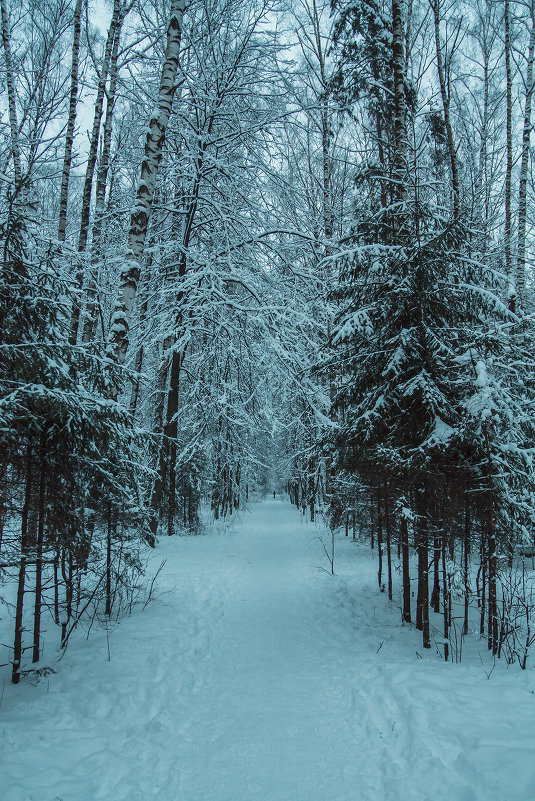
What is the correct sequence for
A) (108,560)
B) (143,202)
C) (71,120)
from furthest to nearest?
(71,120), (143,202), (108,560)

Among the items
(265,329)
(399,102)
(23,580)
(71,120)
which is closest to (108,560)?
(23,580)

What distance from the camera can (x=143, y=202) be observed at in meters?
6.27

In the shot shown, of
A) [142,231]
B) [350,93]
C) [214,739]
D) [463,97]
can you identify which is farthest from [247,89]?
[463,97]

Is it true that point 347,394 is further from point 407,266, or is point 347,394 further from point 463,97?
point 463,97

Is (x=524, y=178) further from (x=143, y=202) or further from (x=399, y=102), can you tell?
(x=143, y=202)

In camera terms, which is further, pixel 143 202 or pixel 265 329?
pixel 265 329

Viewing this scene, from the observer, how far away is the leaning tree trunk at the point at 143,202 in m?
6.05

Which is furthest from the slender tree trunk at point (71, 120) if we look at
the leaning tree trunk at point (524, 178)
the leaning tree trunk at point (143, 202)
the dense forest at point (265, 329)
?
the leaning tree trunk at point (524, 178)

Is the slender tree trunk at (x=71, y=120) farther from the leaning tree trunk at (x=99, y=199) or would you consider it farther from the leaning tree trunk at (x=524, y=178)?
the leaning tree trunk at (x=524, y=178)

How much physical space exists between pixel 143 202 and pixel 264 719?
21.1ft

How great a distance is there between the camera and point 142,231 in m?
6.28

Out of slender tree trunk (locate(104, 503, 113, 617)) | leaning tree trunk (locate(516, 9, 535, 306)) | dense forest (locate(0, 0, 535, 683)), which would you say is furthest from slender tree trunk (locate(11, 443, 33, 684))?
leaning tree trunk (locate(516, 9, 535, 306))

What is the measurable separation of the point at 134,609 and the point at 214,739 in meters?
3.44

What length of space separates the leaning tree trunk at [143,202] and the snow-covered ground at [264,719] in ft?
11.3
